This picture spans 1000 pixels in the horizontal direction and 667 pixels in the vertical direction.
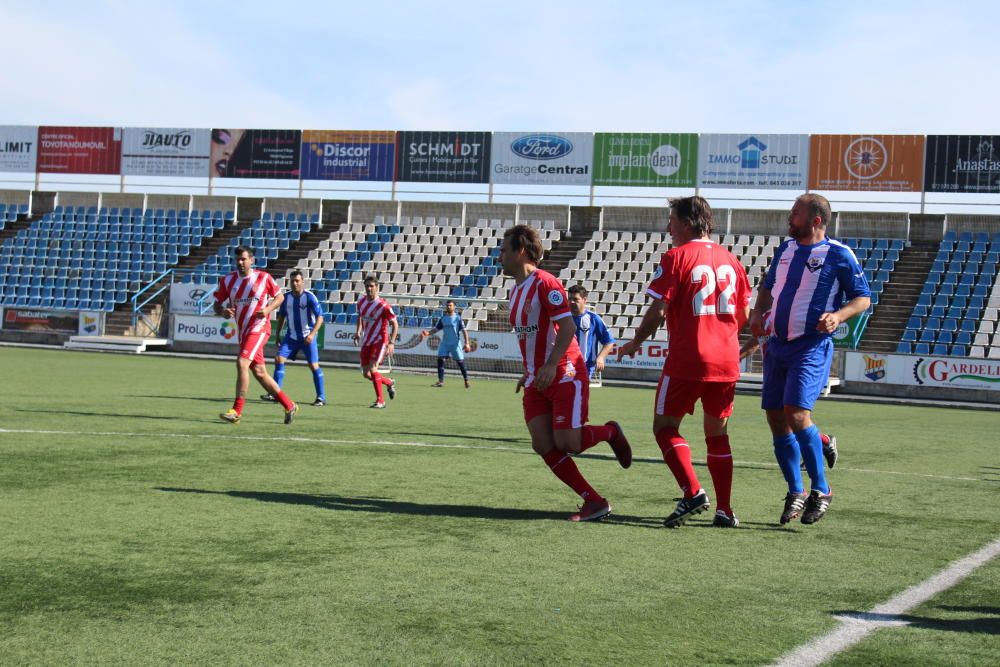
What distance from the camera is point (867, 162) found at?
40.3 meters

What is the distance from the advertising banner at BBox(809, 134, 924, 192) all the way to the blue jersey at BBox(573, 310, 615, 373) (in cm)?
3048

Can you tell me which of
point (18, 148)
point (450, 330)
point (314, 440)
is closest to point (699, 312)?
point (314, 440)

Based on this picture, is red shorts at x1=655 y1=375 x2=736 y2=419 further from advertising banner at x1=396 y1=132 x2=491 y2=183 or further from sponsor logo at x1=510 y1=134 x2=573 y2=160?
advertising banner at x1=396 y1=132 x2=491 y2=183

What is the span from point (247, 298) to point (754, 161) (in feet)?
102

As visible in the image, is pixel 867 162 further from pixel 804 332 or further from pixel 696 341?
pixel 696 341

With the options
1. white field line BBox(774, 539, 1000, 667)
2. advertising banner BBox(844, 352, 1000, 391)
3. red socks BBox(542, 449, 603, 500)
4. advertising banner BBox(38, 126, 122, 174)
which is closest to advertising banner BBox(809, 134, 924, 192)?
advertising banner BBox(844, 352, 1000, 391)

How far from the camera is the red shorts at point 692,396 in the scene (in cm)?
681

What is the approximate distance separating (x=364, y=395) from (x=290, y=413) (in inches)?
284

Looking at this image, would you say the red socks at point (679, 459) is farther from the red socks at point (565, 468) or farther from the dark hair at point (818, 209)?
the dark hair at point (818, 209)

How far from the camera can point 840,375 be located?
30328mm

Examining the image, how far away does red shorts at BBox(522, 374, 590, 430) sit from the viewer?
22.8 feet


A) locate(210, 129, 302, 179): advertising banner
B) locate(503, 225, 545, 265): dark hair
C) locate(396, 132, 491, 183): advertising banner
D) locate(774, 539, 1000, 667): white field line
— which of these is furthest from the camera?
locate(210, 129, 302, 179): advertising banner

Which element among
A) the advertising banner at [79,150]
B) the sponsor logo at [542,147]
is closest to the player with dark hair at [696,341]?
the sponsor logo at [542,147]

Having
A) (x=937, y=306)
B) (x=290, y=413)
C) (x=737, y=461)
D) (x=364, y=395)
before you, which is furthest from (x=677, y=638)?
(x=937, y=306)
